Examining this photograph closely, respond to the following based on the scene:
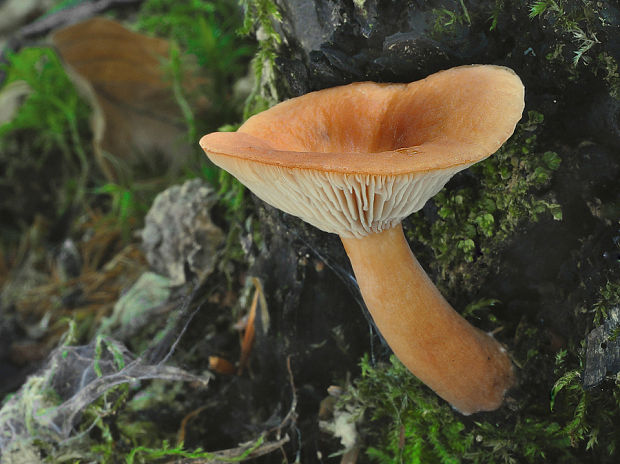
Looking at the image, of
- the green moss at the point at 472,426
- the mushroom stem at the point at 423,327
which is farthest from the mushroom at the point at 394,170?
the green moss at the point at 472,426

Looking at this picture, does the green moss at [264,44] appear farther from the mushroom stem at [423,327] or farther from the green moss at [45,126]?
the green moss at [45,126]

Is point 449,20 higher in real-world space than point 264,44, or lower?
higher

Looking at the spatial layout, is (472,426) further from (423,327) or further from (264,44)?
(264,44)

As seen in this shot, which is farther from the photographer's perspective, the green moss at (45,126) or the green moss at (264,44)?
the green moss at (45,126)

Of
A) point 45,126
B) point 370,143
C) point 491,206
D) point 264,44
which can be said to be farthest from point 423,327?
point 45,126

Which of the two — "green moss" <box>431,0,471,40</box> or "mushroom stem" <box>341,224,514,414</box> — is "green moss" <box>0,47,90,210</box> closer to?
"mushroom stem" <box>341,224,514,414</box>

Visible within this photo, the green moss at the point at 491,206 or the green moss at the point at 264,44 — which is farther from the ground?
the green moss at the point at 264,44

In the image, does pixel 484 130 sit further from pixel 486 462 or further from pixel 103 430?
pixel 103 430
